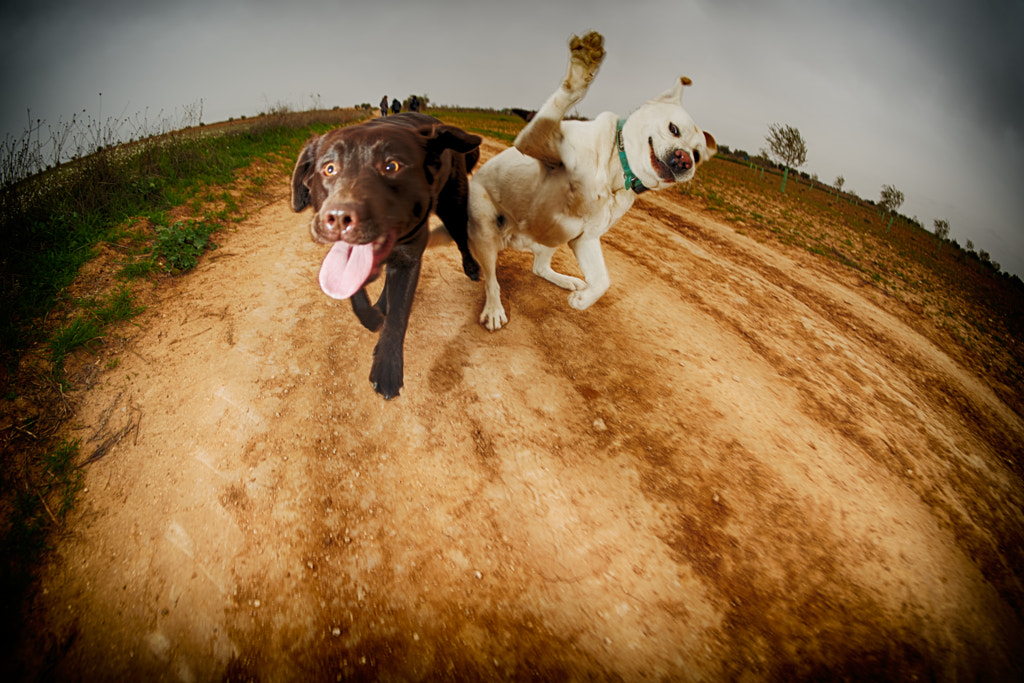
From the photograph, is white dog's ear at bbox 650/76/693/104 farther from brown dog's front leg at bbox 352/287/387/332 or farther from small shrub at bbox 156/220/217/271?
small shrub at bbox 156/220/217/271

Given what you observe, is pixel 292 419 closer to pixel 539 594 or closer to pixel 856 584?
pixel 539 594

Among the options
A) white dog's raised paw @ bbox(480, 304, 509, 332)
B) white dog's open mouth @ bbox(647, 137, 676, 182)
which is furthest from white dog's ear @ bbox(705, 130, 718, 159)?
white dog's raised paw @ bbox(480, 304, 509, 332)

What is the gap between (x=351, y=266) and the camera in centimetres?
202

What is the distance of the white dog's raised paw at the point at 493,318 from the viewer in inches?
140

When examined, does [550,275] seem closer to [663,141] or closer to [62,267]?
[663,141]

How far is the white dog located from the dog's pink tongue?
1345mm

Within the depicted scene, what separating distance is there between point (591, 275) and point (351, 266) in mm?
1947

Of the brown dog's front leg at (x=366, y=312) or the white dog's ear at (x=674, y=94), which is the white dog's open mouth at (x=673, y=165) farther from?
the brown dog's front leg at (x=366, y=312)

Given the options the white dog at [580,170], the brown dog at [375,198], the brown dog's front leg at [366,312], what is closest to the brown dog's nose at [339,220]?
the brown dog at [375,198]

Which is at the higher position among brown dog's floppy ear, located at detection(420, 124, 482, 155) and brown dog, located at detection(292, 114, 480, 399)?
brown dog's floppy ear, located at detection(420, 124, 482, 155)

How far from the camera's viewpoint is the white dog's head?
249cm

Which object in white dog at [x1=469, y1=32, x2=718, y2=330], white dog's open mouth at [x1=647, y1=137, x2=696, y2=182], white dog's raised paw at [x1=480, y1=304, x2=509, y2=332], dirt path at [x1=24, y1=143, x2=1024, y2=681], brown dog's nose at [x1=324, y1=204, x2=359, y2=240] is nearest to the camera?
brown dog's nose at [x1=324, y1=204, x2=359, y2=240]

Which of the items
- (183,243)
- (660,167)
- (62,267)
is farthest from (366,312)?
(62,267)

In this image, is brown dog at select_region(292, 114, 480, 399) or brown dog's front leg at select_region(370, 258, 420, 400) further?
brown dog's front leg at select_region(370, 258, 420, 400)
